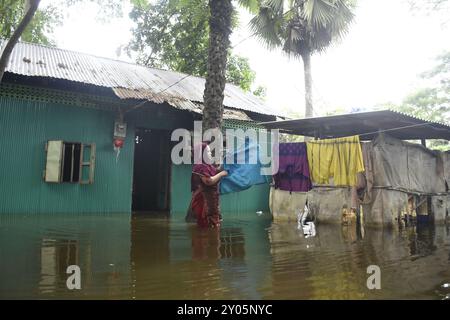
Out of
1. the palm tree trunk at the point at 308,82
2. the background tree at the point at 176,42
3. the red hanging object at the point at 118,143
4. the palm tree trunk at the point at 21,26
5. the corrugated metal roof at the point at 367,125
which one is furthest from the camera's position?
the background tree at the point at 176,42

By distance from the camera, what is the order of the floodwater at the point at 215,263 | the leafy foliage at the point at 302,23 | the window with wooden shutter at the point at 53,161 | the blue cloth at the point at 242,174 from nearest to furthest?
the floodwater at the point at 215,263 → the blue cloth at the point at 242,174 → the window with wooden shutter at the point at 53,161 → the leafy foliage at the point at 302,23

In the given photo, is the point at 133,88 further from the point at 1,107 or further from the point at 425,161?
the point at 425,161

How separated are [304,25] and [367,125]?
723 cm

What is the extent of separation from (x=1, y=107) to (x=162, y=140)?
542 cm

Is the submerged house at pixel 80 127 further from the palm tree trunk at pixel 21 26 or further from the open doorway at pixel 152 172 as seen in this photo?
the palm tree trunk at pixel 21 26

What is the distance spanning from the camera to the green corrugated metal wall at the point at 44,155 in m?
9.91

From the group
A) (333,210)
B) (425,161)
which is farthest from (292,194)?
(425,161)

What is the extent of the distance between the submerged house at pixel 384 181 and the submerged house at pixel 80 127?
3.53m

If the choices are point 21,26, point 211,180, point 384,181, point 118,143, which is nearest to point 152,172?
point 118,143

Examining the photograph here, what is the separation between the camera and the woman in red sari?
7.73 m

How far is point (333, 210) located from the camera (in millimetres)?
9477

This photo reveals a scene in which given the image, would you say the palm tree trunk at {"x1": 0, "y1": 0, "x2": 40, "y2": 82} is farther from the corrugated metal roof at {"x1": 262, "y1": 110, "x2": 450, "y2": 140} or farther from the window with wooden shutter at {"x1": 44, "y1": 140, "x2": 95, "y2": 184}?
the corrugated metal roof at {"x1": 262, "y1": 110, "x2": 450, "y2": 140}

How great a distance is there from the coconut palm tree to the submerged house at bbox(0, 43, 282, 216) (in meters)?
3.35

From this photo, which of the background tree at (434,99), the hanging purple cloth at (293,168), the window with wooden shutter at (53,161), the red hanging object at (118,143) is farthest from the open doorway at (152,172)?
the background tree at (434,99)
